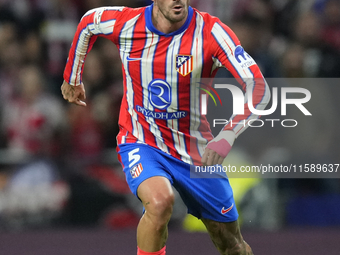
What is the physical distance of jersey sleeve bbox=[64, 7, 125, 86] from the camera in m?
3.54

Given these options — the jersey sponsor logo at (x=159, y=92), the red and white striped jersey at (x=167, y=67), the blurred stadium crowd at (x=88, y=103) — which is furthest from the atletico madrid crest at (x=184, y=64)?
the blurred stadium crowd at (x=88, y=103)

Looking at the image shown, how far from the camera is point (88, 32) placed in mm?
3664

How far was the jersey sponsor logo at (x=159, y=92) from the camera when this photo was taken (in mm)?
3437

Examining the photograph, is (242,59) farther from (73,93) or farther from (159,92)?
(73,93)

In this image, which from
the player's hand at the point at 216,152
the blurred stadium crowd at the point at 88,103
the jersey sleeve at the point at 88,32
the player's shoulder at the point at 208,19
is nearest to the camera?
the player's hand at the point at 216,152

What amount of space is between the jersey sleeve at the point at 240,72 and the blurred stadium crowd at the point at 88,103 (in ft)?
7.94

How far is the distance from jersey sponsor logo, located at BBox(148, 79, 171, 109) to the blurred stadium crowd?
7.62ft

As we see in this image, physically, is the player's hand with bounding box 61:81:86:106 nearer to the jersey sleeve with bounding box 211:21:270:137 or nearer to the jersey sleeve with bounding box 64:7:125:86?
the jersey sleeve with bounding box 64:7:125:86

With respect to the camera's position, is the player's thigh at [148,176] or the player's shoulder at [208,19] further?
the player's shoulder at [208,19]

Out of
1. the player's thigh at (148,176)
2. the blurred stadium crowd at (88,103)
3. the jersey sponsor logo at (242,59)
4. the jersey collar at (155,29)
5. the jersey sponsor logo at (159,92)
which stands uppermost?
the jersey collar at (155,29)

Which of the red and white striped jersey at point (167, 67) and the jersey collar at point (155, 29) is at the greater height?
the jersey collar at point (155, 29)

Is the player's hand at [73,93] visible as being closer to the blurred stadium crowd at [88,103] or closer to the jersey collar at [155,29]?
the jersey collar at [155,29]

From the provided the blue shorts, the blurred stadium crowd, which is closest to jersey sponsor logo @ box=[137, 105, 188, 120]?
the blue shorts

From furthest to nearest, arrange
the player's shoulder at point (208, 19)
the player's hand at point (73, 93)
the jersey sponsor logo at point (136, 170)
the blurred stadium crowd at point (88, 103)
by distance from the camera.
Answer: the blurred stadium crowd at point (88, 103) < the player's hand at point (73, 93) < the player's shoulder at point (208, 19) < the jersey sponsor logo at point (136, 170)
